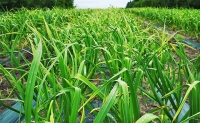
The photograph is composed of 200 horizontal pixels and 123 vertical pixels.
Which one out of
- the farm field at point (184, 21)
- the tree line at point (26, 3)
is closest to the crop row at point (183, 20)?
the farm field at point (184, 21)

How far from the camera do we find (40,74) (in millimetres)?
1119

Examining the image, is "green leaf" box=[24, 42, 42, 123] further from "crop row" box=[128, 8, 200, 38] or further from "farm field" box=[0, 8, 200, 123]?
"crop row" box=[128, 8, 200, 38]

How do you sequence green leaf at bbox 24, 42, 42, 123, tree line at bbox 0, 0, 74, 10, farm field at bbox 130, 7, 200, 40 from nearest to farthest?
1. green leaf at bbox 24, 42, 42, 123
2. farm field at bbox 130, 7, 200, 40
3. tree line at bbox 0, 0, 74, 10

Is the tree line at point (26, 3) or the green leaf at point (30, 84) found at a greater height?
the tree line at point (26, 3)

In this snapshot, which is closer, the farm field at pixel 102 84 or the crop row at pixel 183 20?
the farm field at pixel 102 84

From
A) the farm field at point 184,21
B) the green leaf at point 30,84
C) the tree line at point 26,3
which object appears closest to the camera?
the green leaf at point 30,84

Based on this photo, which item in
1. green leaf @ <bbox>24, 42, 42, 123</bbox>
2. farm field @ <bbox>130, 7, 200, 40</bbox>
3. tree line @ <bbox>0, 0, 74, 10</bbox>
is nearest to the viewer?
green leaf @ <bbox>24, 42, 42, 123</bbox>

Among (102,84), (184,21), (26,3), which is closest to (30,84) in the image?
(102,84)

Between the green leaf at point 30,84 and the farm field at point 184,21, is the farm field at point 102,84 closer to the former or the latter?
the green leaf at point 30,84

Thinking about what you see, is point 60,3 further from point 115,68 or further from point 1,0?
point 115,68

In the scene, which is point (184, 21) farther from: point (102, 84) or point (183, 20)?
point (102, 84)

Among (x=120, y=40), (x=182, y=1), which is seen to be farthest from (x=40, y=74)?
(x=182, y=1)

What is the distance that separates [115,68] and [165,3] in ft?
99.0

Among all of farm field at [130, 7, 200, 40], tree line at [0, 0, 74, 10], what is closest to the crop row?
farm field at [130, 7, 200, 40]
